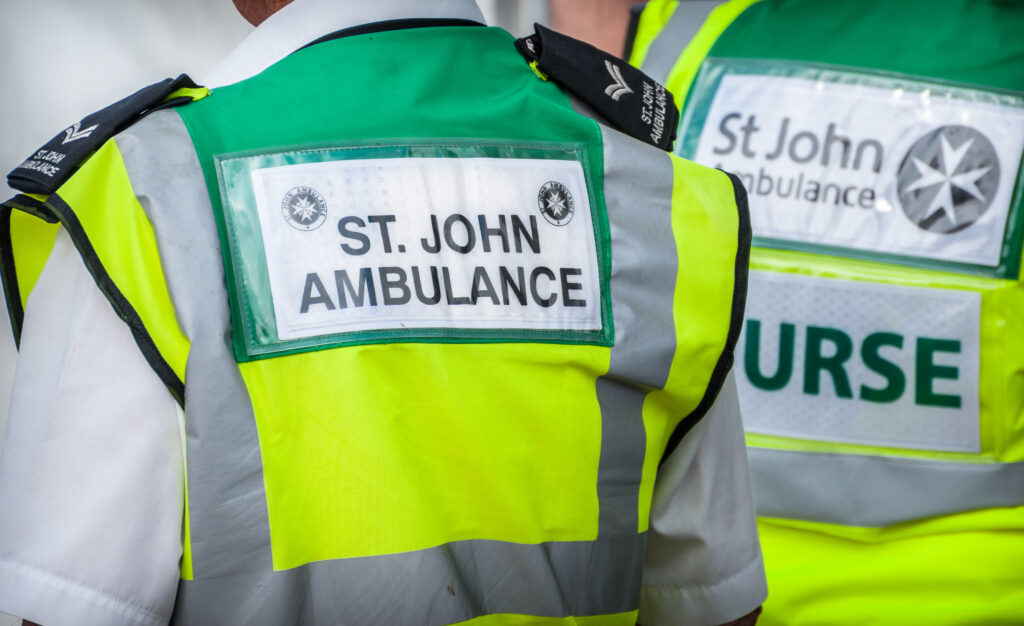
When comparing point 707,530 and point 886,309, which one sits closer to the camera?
point 707,530

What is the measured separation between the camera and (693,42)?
1655mm

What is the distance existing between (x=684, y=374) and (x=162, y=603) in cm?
47

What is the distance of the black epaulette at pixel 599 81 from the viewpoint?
1.02 m

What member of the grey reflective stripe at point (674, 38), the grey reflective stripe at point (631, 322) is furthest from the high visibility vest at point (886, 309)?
the grey reflective stripe at point (631, 322)

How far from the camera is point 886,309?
1487 mm

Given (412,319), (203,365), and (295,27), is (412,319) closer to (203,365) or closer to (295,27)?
(203,365)

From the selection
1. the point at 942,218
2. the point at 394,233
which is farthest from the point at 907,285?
the point at 394,233

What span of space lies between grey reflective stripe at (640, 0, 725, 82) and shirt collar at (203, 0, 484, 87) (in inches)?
31.4

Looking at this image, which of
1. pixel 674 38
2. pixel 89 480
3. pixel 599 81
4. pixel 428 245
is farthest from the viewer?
pixel 674 38

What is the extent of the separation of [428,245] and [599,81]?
256mm

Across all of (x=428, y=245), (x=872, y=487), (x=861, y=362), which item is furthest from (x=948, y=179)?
(x=428, y=245)

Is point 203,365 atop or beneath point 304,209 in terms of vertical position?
beneath

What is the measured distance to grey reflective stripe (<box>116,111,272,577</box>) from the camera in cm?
79

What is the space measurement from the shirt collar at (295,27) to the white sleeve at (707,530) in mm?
467
